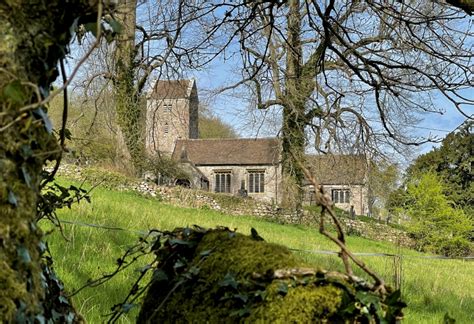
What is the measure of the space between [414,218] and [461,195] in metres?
14.2

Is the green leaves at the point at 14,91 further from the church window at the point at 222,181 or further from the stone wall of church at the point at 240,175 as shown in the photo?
the church window at the point at 222,181

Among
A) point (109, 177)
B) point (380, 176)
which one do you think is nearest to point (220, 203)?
point (109, 177)

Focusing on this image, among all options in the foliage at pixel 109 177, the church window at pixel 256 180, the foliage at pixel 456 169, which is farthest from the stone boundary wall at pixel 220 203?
the church window at pixel 256 180

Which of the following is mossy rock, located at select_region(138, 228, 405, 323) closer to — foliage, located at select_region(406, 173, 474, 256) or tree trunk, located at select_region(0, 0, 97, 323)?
tree trunk, located at select_region(0, 0, 97, 323)

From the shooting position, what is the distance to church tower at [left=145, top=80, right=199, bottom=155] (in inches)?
288

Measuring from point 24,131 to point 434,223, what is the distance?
3473cm

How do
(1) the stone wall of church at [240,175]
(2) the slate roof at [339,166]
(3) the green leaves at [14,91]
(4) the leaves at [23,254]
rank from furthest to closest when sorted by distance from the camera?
1. (1) the stone wall of church at [240,175]
2. (2) the slate roof at [339,166]
3. (4) the leaves at [23,254]
4. (3) the green leaves at [14,91]

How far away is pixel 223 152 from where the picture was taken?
5944cm

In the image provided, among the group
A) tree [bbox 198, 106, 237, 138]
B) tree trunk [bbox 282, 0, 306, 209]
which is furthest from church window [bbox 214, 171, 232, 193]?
tree trunk [bbox 282, 0, 306, 209]

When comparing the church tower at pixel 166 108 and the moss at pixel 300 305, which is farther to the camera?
the church tower at pixel 166 108

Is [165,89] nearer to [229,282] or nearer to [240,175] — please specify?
[229,282]

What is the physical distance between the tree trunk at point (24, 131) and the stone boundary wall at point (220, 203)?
22304 mm

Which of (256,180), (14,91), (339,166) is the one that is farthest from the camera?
(256,180)

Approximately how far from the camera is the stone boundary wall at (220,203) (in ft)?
82.6
